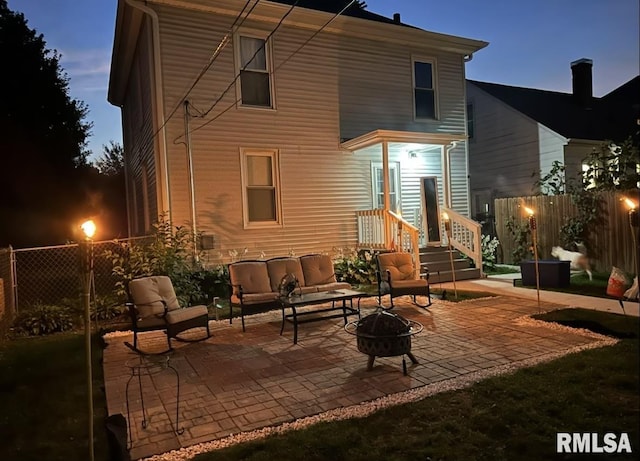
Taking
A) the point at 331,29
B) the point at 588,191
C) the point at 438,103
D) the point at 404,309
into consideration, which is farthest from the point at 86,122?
the point at 588,191

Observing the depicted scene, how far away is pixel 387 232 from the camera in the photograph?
34.5 ft

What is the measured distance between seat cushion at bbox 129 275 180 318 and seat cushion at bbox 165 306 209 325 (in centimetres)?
17

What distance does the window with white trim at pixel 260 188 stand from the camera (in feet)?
34.3

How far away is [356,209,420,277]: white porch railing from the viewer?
392 inches

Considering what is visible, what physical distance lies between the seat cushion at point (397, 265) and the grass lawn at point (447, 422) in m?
3.67

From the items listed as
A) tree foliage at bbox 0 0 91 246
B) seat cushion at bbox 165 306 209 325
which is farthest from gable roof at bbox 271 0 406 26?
tree foliage at bbox 0 0 91 246

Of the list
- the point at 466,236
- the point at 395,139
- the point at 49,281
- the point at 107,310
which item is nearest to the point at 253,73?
the point at 395,139

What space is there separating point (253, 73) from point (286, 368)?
25.4 feet

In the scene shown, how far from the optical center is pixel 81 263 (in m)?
3.06

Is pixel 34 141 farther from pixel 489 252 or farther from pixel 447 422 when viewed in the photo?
Answer: pixel 447 422

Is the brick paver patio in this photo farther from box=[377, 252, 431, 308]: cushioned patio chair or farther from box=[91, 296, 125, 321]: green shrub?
box=[91, 296, 125, 321]: green shrub

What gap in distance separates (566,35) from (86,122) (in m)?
20.7

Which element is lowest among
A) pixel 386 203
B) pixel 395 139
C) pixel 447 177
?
pixel 386 203

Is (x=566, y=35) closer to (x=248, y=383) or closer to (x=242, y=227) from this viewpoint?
(x=248, y=383)
